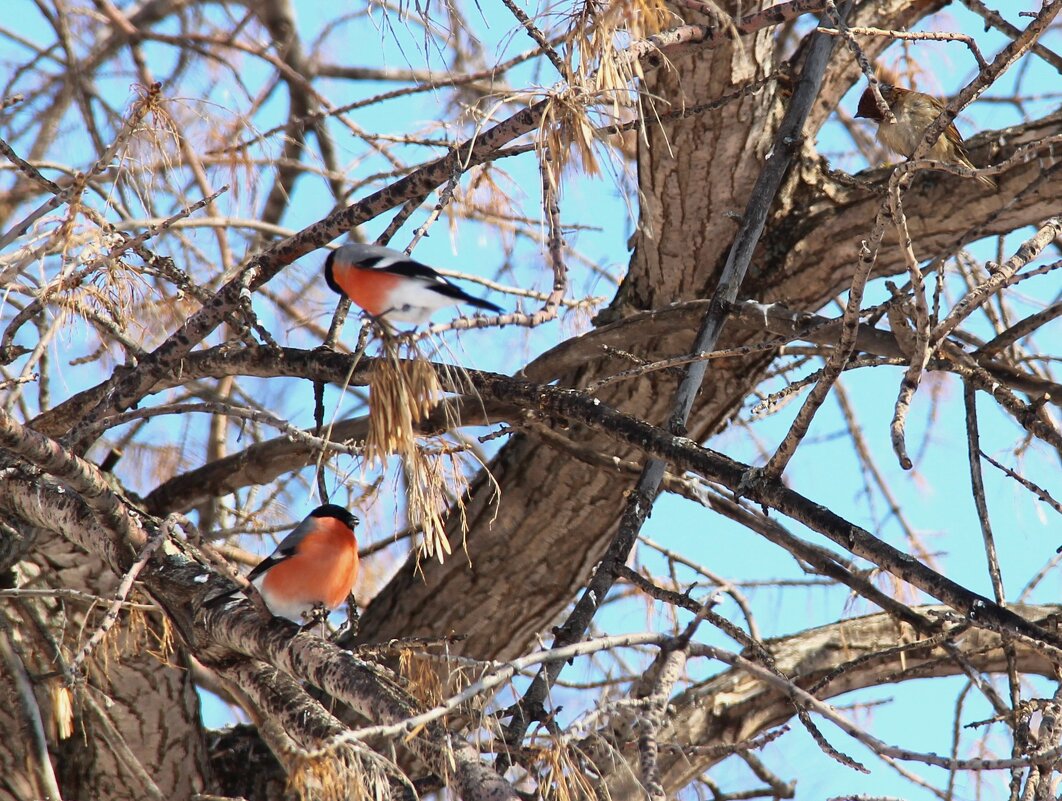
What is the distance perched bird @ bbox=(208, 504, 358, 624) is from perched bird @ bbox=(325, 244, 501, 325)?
24.1 inches

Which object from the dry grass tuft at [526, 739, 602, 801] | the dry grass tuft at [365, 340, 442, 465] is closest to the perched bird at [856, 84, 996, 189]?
the dry grass tuft at [365, 340, 442, 465]

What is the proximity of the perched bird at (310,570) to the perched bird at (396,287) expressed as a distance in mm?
612

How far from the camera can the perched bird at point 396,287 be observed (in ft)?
7.33

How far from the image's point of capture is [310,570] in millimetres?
2648

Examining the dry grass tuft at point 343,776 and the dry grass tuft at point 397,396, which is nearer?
the dry grass tuft at point 343,776

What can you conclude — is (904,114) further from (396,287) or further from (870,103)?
(396,287)

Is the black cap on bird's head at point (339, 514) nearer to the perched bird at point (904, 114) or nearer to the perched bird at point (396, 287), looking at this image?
the perched bird at point (396, 287)

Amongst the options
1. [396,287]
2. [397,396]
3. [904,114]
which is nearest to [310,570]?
[396,287]

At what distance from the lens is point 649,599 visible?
132 inches

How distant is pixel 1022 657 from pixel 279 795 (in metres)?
1.98

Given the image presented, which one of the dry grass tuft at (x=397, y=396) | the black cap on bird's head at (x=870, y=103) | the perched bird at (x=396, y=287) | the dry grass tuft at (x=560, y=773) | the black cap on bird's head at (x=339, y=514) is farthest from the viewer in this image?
the black cap on bird's head at (x=870, y=103)

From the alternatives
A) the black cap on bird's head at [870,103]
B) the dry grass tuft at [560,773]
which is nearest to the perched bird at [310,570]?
the dry grass tuft at [560,773]

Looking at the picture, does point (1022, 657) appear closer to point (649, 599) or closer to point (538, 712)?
point (649, 599)

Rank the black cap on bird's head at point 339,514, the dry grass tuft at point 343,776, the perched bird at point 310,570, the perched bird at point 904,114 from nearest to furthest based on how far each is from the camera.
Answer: the dry grass tuft at point 343,776 < the perched bird at point 310,570 < the black cap on bird's head at point 339,514 < the perched bird at point 904,114
